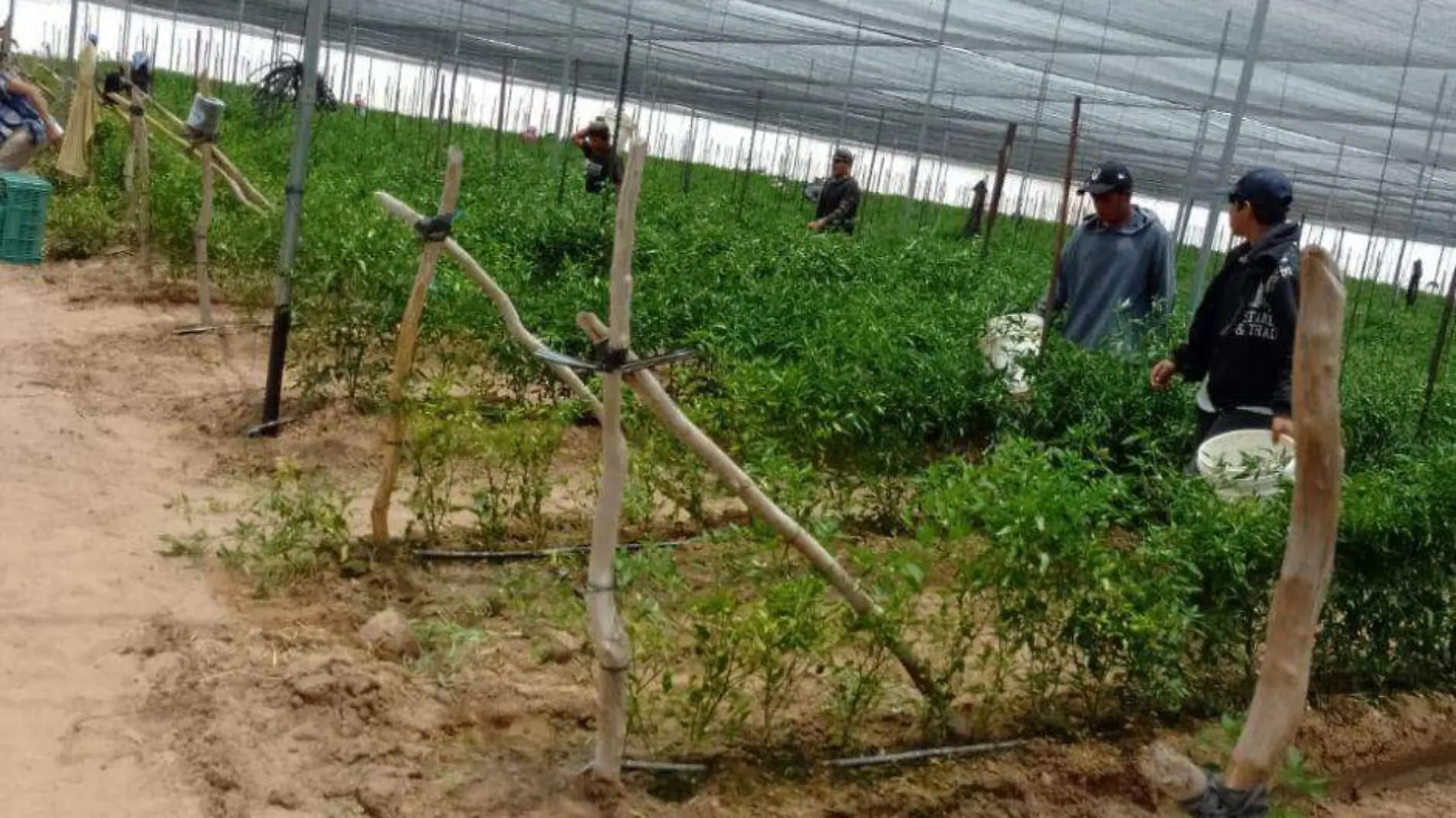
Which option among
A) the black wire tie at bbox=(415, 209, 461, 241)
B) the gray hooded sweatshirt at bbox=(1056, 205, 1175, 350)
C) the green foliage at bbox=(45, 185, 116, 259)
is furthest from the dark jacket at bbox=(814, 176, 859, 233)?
the black wire tie at bbox=(415, 209, 461, 241)

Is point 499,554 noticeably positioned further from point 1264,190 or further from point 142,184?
point 142,184

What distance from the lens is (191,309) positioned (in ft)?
27.7

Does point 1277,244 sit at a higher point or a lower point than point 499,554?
higher

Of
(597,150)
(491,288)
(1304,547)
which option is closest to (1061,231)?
(491,288)

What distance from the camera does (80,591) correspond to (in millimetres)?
4133

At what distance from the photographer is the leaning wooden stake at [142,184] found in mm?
8000

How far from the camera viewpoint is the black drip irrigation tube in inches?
134

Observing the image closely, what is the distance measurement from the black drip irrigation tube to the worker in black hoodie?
1574mm

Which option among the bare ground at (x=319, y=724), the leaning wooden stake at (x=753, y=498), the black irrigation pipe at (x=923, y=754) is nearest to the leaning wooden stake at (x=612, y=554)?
the leaning wooden stake at (x=753, y=498)

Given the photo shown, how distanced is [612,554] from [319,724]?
2.99ft

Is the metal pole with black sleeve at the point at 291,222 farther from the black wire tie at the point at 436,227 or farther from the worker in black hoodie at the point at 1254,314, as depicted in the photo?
the worker in black hoodie at the point at 1254,314

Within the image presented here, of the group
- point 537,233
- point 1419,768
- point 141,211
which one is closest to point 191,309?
point 141,211

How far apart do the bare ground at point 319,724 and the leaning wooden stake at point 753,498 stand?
482 millimetres

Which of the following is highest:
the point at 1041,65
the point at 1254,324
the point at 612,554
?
the point at 1041,65
